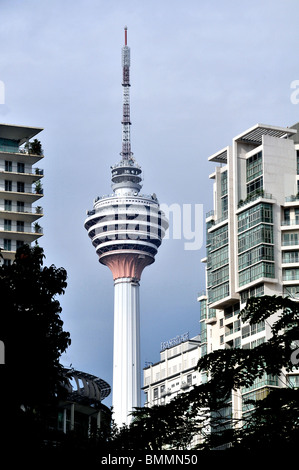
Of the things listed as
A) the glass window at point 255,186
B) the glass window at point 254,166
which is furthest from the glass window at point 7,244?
the glass window at point 254,166

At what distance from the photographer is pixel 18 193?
126938 millimetres

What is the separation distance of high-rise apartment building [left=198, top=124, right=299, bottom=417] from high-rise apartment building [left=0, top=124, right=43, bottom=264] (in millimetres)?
24415

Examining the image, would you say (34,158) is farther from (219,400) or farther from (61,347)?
(219,400)

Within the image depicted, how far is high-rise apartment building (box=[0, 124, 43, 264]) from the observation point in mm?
126125

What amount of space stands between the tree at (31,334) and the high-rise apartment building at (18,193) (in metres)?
84.4

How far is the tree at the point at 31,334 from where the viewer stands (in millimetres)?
32375

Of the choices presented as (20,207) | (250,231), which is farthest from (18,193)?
(250,231)

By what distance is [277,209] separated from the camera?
430 ft

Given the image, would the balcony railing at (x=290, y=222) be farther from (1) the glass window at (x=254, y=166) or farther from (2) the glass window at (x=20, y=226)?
(2) the glass window at (x=20, y=226)

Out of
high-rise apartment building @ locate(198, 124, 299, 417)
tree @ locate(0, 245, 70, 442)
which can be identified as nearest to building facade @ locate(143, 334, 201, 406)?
high-rise apartment building @ locate(198, 124, 299, 417)

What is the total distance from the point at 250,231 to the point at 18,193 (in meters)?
29.1
